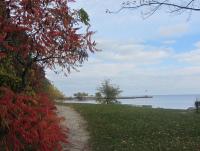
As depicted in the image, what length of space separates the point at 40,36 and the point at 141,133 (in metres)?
9.83

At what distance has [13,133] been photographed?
33.2 ft

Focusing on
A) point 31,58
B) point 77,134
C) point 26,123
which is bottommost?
point 77,134

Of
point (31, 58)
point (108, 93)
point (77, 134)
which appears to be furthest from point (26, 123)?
point (108, 93)

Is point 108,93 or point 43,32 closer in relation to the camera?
point 43,32

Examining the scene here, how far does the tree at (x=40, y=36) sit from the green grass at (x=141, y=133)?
18.3 feet

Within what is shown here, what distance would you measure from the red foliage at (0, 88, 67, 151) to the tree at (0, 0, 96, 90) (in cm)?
90

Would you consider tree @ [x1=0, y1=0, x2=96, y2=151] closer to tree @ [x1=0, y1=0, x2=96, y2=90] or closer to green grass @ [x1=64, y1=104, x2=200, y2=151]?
tree @ [x1=0, y1=0, x2=96, y2=90]

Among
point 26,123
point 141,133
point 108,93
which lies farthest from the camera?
point 108,93

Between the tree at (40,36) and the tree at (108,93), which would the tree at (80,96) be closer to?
the tree at (108,93)

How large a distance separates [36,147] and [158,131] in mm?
9618

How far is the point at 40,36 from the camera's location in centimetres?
1046

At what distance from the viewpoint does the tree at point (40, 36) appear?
33.9ft

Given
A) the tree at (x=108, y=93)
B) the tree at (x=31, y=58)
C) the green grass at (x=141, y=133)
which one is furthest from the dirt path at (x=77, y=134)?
the tree at (x=108, y=93)

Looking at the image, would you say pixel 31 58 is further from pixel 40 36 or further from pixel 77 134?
pixel 77 134
